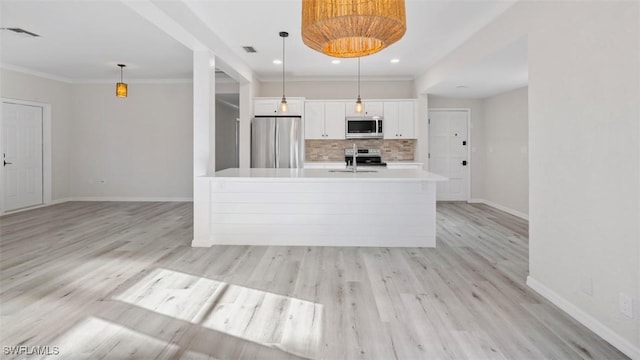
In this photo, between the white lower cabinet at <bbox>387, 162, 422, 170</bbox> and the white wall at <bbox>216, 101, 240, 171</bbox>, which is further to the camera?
the white wall at <bbox>216, 101, 240, 171</bbox>

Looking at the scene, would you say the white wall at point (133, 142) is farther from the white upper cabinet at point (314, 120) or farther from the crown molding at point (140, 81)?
the white upper cabinet at point (314, 120)

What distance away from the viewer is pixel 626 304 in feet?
6.68

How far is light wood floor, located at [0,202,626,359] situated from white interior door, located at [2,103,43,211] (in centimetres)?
262

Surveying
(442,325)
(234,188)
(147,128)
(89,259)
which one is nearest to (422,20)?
(234,188)

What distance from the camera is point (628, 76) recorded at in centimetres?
201

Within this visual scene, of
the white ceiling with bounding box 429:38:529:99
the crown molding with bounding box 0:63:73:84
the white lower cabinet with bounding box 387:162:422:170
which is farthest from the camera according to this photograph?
the white lower cabinet with bounding box 387:162:422:170

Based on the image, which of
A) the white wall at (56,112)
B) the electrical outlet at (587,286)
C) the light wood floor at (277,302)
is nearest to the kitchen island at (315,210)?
the light wood floor at (277,302)

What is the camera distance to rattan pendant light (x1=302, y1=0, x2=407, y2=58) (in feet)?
5.81

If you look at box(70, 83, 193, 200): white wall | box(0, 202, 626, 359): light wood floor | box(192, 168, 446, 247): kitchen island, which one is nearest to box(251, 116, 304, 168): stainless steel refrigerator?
box(70, 83, 193, 200): white wall

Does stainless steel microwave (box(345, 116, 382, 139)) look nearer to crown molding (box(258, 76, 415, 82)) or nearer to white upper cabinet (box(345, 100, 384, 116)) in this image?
white upper cabinet (box(345, 100, 384, 116))

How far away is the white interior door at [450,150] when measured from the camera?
25.2 ft

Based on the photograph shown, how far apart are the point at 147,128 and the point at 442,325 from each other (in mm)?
7322

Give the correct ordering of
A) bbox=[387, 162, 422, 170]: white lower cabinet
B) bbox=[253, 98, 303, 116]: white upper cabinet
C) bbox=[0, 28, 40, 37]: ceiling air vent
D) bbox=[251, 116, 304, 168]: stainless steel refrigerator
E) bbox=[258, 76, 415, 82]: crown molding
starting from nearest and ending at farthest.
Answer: bbox=[0, 28, 40, 37]: ceiling air vent → bbox=[251, 116, 304, 168]: stainless steel refrigerator → bbox=[253, 98, 303, 116]: white upper cabinet → bbox=[387, 162, 422, 170]: white lower cabinet → bbox=[258, 76, 415, 82]: crown molding

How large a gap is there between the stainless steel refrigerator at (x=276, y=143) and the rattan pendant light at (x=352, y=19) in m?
4.71
